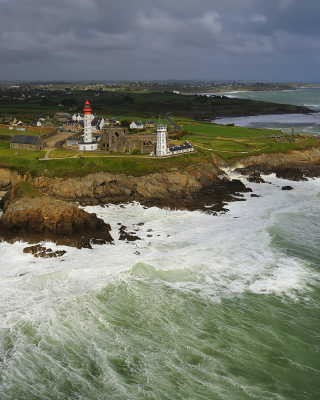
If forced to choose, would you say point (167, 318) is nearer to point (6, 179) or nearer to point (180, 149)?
point (6, 179)

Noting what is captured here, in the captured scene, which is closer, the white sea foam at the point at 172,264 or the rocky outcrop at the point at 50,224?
the white sea foam at the point at 172,264

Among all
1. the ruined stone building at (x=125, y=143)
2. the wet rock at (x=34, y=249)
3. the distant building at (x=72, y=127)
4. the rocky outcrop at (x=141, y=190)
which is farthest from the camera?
the distant building at (x=72, y=127)

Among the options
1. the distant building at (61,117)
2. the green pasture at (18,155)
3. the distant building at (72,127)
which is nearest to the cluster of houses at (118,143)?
the green pasture at (18,155)

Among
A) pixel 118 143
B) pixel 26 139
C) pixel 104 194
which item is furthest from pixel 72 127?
pixel 104 194

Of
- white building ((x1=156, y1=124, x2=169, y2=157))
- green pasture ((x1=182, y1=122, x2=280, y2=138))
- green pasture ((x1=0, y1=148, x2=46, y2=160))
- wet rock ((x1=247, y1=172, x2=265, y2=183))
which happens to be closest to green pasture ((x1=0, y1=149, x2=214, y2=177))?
green pasture ((x1=0, y1=148, x2=46, y2=160))

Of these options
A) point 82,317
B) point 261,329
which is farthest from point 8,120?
point 261,329

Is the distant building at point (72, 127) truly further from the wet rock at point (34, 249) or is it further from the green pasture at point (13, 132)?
the wet rock at point (34, 249)

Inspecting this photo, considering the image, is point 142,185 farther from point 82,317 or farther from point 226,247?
point 82,317

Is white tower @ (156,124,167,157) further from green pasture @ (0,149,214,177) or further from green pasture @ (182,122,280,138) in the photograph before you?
green pasture @ (182,122,280,138)
